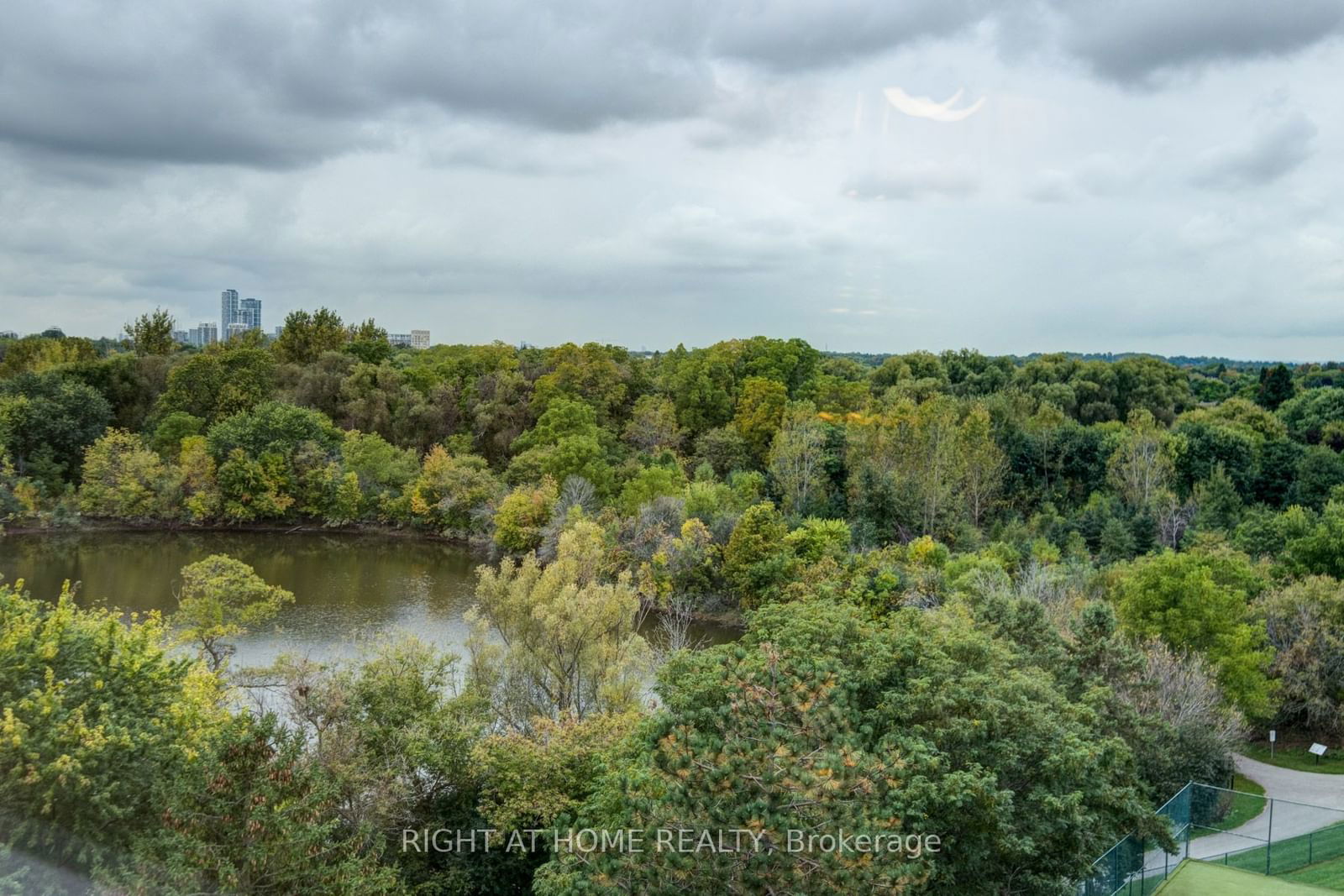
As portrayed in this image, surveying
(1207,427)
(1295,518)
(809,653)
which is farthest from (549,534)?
(1207,427)

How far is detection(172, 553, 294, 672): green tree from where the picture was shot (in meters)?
20.7

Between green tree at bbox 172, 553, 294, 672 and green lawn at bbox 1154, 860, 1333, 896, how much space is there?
58.5ft

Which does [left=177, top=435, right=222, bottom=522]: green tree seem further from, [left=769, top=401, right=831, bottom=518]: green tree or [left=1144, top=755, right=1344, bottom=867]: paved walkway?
[left=1144, top=755, right=1344, bottom=867]: paved walkway

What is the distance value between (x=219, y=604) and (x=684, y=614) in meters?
13.0

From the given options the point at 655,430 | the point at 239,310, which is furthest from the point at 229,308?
the point at 655,430

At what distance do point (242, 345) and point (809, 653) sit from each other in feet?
152

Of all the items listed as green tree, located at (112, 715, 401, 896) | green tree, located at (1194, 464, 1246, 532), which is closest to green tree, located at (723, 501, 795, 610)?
green tree, located at (1194, 464, 1246, 532)

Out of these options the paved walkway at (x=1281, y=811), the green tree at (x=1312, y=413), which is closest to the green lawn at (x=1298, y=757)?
the paved walkway at (x=1281, y=811)

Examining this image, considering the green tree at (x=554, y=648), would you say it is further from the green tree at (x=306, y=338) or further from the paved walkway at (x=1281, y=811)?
the green tree at (x=306, y=338)

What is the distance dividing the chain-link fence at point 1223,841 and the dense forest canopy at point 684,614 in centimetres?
56

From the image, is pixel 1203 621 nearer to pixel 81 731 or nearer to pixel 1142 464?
pixel 1142 464

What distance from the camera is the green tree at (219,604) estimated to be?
20.7m

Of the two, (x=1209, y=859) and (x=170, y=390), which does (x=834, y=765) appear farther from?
(x=170, y=390)

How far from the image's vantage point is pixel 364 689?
1370 centimetres
